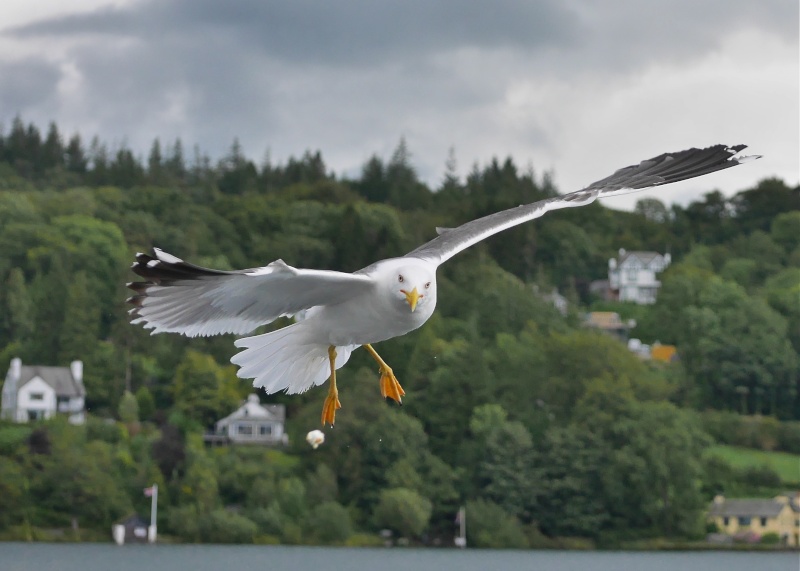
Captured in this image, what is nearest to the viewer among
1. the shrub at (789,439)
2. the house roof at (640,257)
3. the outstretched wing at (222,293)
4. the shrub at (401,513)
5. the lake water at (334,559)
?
the outstretched wing at (222,293)

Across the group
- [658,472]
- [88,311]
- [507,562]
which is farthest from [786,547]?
[88,311]

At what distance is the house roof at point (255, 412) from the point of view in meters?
84.7

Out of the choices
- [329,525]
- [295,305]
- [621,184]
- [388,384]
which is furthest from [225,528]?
[295,305]

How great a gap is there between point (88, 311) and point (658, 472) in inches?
1473

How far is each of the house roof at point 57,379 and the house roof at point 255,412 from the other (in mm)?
9067

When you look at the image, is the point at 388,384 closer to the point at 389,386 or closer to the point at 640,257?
the point at 389,386

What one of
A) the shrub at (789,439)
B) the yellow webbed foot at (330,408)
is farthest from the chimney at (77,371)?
the yellow webbed foot at (330,408)

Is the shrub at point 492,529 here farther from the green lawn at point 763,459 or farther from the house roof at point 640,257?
the house roof at point 640,257

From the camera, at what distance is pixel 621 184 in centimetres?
2147

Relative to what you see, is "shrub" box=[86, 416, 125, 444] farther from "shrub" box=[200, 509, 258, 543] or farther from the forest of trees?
"shrub" box=[200, 509, 258, 543]

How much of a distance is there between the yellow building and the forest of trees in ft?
4.84

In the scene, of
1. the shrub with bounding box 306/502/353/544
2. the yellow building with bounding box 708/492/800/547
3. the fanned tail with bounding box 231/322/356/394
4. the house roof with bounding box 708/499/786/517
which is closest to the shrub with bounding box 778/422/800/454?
the yellow building with bounding box 708/492/800/547

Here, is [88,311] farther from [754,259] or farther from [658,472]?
[754,259]

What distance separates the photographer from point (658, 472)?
72.9 meters
